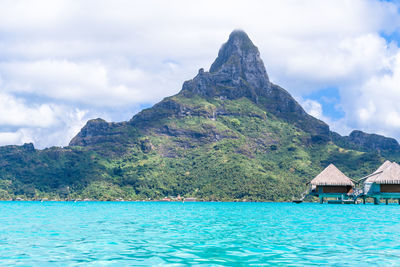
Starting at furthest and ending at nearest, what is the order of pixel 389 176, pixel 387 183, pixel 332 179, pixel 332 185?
1. pixel 332 179
2. pixel 332 185
3. pixel 389 176
4. pixel 387 183

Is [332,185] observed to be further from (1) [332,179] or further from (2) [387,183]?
(2) [387,183]

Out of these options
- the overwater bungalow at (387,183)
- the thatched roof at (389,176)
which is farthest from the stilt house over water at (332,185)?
the thatched roof at (389,176)

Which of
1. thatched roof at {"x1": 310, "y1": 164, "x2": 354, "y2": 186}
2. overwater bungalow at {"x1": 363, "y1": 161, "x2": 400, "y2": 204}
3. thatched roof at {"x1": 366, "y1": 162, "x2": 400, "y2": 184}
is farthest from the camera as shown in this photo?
thatched roof at {"x1": 310, "y1": 164, "x2": 354, "y2": 186}

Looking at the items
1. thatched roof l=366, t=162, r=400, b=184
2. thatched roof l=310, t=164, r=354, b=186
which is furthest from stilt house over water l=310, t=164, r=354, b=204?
thatched roof l=366, t=162, r=400, b=184

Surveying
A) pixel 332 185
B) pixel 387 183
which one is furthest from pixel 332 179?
pixel 387 183

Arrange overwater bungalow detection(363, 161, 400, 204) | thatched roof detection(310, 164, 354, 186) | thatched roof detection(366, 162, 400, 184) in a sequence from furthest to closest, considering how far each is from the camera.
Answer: thatched roof detection(310, 164, 354, 186)
overwater bungalow detection(363, 161, 400, 204)
thatched roof detection(366, 162, 400, 184)

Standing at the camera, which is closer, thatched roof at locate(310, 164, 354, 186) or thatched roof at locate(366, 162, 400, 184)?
thatched roof at locate(366, 162, 400, 184)

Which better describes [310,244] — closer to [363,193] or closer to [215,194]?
[363,193]

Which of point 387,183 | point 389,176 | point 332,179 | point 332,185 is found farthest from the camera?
point 332,179

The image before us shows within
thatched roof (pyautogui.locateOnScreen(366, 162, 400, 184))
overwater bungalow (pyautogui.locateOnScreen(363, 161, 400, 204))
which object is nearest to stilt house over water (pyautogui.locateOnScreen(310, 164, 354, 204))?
overwater bungalow (pyautogui.locateOnScreen(363, 161, 400, 204))

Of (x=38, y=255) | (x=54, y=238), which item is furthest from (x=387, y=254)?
(x=54, y=238)

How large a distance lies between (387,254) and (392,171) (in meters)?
75.9

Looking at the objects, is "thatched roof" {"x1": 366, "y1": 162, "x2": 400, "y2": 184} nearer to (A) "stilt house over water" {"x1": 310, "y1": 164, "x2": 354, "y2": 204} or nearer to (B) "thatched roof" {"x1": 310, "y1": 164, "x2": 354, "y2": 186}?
(B) "thatched roof" {"x1": 310, "y1": 164, "x2": 354, "y2": 186}

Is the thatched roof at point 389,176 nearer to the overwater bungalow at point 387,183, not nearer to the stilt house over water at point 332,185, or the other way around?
the overwater bungalow at point 387,183
